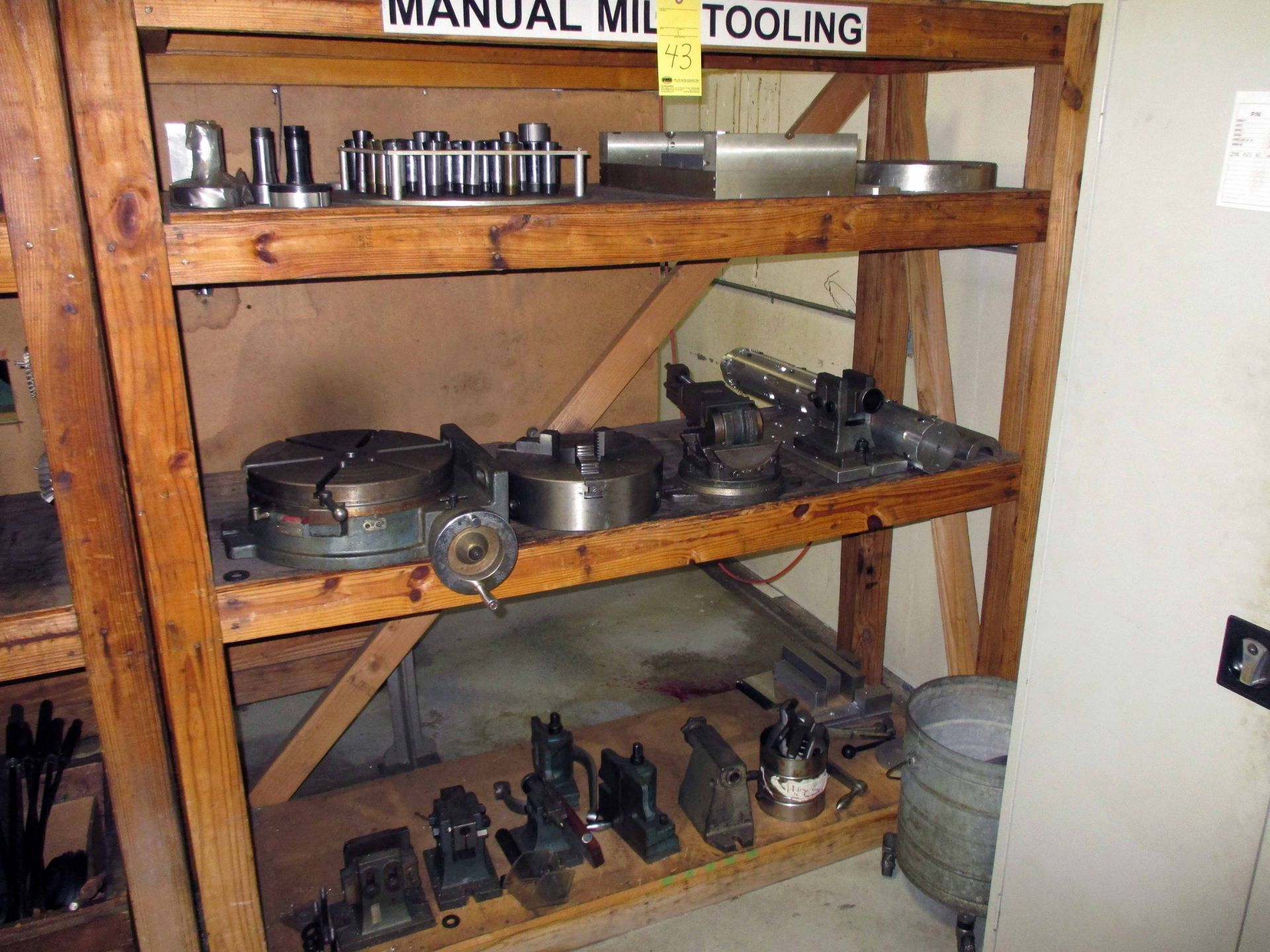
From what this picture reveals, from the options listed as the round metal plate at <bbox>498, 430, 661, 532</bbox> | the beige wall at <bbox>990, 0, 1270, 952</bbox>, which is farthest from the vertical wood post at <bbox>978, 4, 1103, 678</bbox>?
the round metal plate at <bbox>498, 430, 661, 532</bbox>

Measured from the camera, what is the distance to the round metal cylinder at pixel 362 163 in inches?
56.8

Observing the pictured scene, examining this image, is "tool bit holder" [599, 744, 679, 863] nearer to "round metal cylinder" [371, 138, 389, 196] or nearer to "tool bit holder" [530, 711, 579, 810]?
"tool bit holder" [530, 711, 579, 810]

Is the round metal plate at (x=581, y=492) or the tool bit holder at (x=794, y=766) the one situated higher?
the round metal plate at (x=581, y=492)

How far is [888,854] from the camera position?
191cm

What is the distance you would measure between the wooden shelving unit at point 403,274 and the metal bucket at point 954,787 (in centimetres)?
11

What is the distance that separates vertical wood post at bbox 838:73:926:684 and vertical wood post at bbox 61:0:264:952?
5.05 ft

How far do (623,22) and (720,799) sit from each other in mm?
1320

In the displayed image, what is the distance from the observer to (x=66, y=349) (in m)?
1.12

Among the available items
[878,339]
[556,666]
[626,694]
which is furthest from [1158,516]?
[556,666]

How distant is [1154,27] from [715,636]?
2250 mm

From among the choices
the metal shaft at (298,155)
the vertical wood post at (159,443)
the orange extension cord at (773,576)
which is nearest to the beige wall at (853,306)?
the orange extension cord at (773,576)

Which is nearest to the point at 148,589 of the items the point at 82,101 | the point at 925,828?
the point at 82,101

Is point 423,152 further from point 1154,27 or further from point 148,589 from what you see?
point 1154,27

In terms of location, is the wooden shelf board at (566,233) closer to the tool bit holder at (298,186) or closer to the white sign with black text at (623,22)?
the tool bit holder at (298,186)
